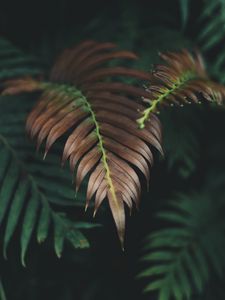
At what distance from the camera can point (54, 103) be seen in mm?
1287

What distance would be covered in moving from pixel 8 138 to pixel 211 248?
71 cm

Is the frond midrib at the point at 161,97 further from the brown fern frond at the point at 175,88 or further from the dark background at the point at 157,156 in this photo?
the dark background at the point at 157,156

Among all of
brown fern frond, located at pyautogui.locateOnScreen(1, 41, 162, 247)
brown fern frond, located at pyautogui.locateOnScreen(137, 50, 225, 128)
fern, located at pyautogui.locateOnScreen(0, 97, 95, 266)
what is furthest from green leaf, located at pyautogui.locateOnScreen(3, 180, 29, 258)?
brown fern frond, located at pyautogui.locateOnScreen(137, 50, 225, 128)

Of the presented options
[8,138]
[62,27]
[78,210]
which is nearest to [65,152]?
[8,138]

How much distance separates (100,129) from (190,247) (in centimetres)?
70

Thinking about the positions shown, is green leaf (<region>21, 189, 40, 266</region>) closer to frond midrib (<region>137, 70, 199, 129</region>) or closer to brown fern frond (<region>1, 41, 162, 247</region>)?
brown fern frond (<region>1, 41, 162, 247</region>)

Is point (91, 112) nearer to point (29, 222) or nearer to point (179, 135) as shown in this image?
point (29, 222)

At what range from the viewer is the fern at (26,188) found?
4.26ft

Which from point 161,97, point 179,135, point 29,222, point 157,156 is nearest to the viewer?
point 161,97

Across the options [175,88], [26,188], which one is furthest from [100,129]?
[26,188]

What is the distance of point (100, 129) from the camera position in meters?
1.15

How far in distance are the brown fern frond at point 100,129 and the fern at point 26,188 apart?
0.11m

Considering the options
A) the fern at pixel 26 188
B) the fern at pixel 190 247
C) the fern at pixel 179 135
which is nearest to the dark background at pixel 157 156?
the fern at pixel 179 135

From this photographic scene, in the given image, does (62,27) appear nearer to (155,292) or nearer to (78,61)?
(78,61)
